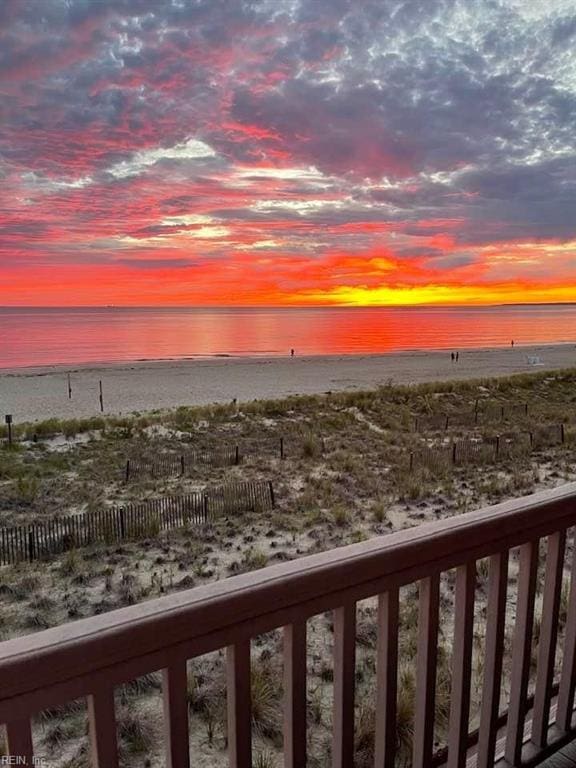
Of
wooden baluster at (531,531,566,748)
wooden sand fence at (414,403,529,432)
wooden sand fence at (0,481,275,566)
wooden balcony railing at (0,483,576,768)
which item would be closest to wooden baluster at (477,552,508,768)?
wooden balcony railing at (0,483,576,768)

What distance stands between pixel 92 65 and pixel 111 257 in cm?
7086

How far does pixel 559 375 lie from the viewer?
2283cm

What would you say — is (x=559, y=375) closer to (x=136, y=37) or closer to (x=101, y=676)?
(x=136, y=37)

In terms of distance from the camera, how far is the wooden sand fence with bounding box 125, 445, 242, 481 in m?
8.90

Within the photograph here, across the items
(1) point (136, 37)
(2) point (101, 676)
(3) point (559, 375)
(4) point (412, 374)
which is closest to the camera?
(2) point (101, 676)

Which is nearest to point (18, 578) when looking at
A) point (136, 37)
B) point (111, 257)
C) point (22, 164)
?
point (136, 37)

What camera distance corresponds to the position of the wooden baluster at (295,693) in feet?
3.49

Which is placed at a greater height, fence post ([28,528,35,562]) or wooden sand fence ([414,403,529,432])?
fence post ([28,528,35,562])

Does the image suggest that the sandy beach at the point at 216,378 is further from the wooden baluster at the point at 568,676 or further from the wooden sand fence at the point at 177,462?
the wooden baluster at the point at 568,676

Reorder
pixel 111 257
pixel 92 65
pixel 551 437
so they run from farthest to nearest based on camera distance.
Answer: pixel 111 257, pixel 551 437, pixel 92 65

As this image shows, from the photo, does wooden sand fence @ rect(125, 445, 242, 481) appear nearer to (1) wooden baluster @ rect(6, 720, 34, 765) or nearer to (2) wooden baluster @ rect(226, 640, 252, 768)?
(2) wooden baluster @ rect(226, 640, 252, 768)

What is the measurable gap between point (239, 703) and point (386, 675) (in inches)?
15.4

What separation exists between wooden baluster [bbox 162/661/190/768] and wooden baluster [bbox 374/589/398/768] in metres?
0.47

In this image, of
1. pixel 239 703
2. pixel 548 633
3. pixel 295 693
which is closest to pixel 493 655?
pixel 548 633
